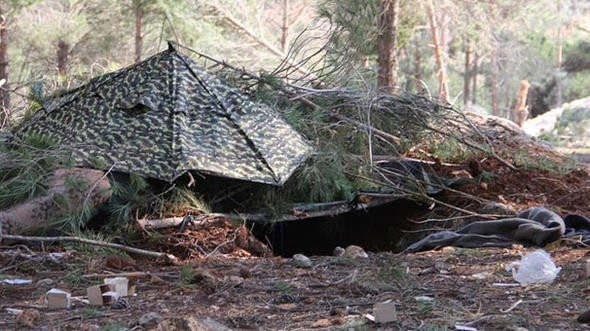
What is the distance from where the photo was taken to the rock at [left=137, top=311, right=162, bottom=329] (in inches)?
96.5

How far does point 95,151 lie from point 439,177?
2462mm

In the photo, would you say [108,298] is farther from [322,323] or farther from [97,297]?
[322,323]

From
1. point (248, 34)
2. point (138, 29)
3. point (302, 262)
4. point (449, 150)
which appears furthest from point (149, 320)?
point (248, 34)

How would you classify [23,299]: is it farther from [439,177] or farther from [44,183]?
[439,177]

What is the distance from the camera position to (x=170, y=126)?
475cm

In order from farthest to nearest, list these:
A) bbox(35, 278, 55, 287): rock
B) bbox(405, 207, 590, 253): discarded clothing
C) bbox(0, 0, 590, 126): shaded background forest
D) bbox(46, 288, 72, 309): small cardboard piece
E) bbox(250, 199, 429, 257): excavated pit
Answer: bbox(0, 0, 590, 126): shaded background forest, bbox(250, 199, 429, 257): excavated pit, bbox(405, 207, 590, 253): discarded clothing, bbox(35, 278, 55, 287): rock, bbox(46, 288, 72, 309): small cardboard piece

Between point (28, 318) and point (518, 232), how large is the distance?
8.27 ft

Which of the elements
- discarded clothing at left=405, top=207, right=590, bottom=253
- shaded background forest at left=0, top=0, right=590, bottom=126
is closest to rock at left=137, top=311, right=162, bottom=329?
discarded clothing at left=405, top=207, right=590, bottom=253

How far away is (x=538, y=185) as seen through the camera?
5.56 m

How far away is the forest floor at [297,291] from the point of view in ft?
8.38

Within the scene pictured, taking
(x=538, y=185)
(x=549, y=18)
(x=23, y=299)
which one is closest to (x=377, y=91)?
(x=538, y=185)

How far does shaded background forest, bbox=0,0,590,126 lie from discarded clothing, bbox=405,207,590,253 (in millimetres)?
2229

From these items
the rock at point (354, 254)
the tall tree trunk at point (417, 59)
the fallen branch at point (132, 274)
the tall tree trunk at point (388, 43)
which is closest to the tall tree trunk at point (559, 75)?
the tall tree trunk at point (417, 59)

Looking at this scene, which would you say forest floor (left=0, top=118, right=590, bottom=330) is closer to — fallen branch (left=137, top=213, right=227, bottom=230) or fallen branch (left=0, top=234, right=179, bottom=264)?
fallen branch (left=0, top=234, right=179, bottom=264)
